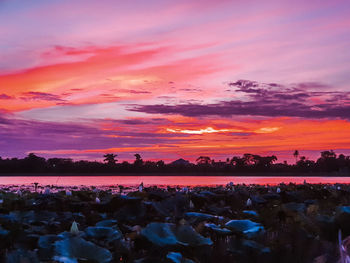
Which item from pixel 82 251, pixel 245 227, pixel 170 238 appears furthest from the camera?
pixel 245 227

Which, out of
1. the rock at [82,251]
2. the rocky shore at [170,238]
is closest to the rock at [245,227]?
the rocky shore at [170,238]

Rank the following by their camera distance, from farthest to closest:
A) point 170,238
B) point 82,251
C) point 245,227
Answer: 1. point 245,227
2. point 170,238
3. point 82,251

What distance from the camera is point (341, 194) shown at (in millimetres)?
9172

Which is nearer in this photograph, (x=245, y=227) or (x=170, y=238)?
(x=170, y=238)

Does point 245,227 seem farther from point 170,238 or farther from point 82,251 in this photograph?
point 82,251

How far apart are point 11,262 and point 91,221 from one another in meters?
2.63

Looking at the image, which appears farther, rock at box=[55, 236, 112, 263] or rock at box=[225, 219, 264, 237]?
rock at box=[225, 219, 264, 237]

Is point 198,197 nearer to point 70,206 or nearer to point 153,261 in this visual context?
point 70,206

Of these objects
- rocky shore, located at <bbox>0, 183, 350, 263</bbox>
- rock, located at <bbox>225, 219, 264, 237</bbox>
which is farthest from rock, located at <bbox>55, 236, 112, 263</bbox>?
rock, located at <bbox>225, 219, 264, 237</bbox>

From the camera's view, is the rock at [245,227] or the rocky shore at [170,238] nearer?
the rocky shore at [170,238]

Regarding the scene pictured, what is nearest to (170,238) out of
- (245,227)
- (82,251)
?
(82,251)

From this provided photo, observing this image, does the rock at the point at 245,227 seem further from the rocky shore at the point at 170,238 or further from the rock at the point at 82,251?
the rock at the point at 82,251

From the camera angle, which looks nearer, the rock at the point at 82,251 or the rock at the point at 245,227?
the rock at the point at 82,251

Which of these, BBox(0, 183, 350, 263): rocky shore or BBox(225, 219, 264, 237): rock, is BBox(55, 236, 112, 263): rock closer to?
BBox(0, 183, 350, 263): rocky shore
